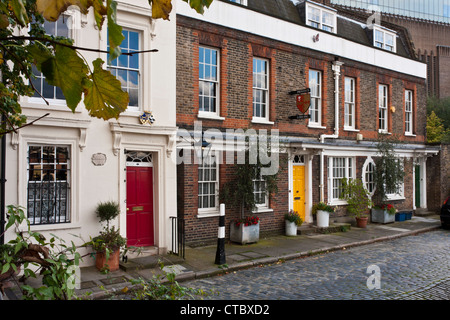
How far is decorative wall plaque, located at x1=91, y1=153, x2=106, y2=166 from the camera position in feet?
32.0

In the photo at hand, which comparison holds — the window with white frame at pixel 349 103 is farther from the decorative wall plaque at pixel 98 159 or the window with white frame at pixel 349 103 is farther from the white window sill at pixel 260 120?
the decorative wall plaque at pixel 98 159

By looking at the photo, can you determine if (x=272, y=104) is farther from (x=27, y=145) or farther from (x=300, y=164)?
(x=27, y=145)

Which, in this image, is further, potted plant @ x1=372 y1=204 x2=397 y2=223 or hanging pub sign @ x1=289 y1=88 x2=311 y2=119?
potted plant @ x1=372 y1=204 x2=397 y2=223

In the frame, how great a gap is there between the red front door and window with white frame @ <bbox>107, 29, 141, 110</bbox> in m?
1.86

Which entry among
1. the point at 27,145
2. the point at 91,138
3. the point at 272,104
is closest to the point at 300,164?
the point at 272,104

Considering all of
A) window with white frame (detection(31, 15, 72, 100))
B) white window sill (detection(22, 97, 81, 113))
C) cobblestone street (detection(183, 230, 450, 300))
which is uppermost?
window with white frame (detection(31, 15, 72, 100))

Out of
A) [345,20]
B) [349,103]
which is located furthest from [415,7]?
[349,103]

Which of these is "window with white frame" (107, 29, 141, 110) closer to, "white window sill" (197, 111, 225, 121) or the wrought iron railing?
"white window sill" (197, 111, 225, 121)

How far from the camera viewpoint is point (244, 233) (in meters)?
12.3

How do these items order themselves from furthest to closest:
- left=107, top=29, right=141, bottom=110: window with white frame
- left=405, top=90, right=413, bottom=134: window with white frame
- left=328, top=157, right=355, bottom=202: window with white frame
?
Result: left=405, top=90, right=413, bottom=134: window with white frame
left=328, top=157, right=355, bottom=202: window with white frame
left=107, top=29, right=141, bottom=110: window with white frame

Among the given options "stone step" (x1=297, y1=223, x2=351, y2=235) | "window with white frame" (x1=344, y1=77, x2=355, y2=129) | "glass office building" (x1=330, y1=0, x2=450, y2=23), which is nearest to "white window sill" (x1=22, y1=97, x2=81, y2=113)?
"stone step" (x1=297, y1=223, x2=351, y2=235)

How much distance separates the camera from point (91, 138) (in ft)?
31.9

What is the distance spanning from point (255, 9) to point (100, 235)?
9.23m
